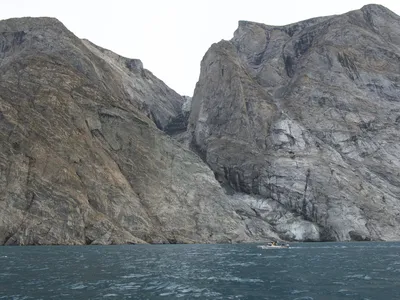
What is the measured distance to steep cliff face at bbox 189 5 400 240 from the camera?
106m

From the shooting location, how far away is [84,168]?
89625 mm

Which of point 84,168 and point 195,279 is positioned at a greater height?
point 84,168

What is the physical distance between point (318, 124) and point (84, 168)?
68755 mm

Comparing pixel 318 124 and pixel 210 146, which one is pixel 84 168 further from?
pixel 318 124

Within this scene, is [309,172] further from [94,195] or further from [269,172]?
[94,195]

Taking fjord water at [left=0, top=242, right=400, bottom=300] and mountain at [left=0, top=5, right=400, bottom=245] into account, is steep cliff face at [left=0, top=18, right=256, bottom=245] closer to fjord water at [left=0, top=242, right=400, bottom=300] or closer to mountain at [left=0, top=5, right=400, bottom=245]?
mountain at [left=0, top=5, right=400, bottom=245]

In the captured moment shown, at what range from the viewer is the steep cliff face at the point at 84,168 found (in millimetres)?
78312

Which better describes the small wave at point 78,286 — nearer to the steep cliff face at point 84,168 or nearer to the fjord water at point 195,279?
the fjord water at point 195,279

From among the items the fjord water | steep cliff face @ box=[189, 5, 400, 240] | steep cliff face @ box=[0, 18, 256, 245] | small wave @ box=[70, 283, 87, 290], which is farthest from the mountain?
small wave @ box=[70, 283, 87, 290]

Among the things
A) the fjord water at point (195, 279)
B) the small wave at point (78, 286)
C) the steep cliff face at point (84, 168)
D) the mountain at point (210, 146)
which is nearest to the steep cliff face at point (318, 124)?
the mountain at point (210, 146)

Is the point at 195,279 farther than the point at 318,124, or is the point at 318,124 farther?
the point at 318,124

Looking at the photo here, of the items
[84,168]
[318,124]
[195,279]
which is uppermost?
[318,124]

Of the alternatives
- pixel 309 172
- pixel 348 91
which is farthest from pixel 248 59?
pixel 309 172

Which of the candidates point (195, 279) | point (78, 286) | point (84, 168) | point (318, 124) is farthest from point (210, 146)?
point (78, 286)
